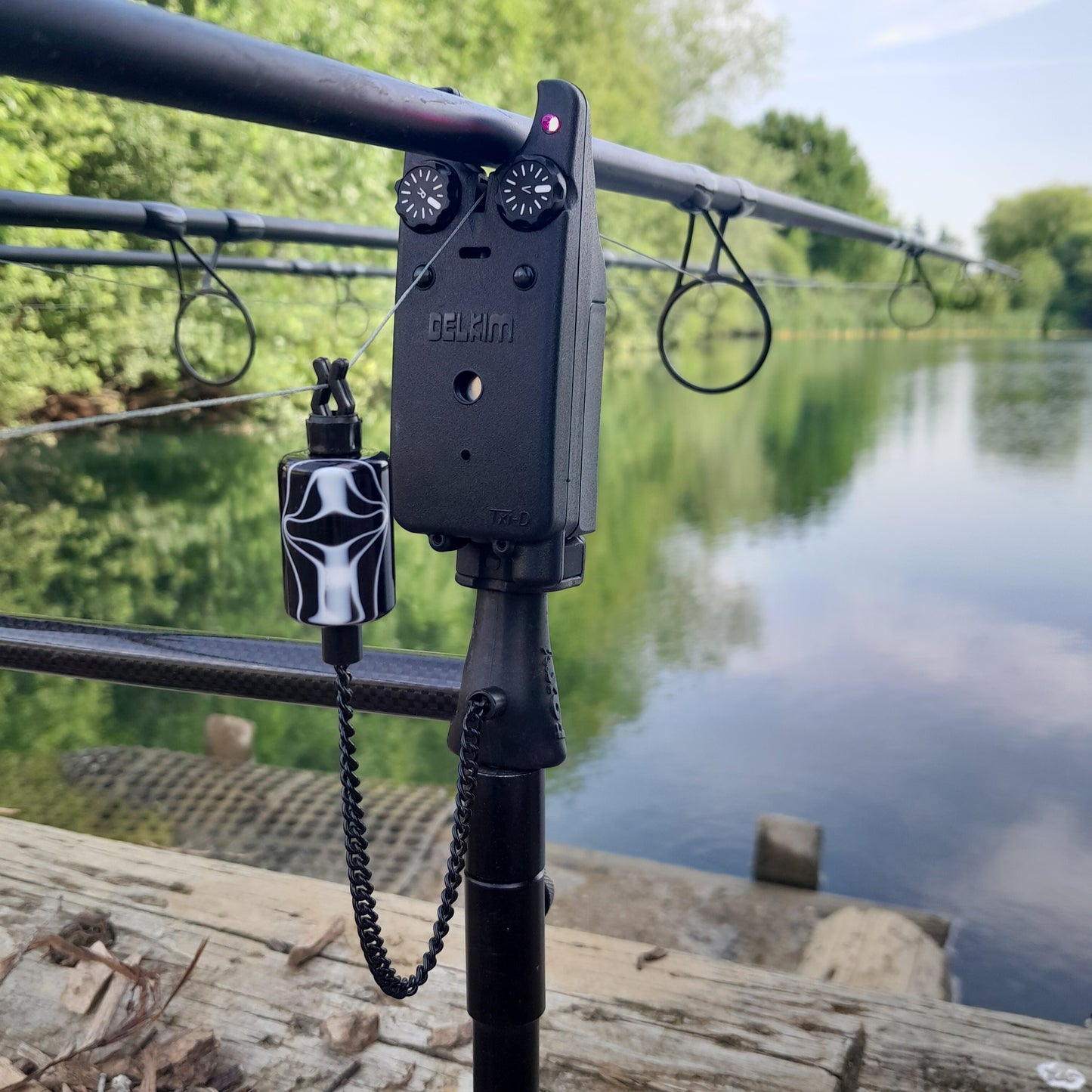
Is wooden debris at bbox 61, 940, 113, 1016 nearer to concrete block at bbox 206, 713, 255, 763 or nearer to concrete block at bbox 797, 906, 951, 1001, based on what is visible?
concrete block at bbox 797, 906, 951, 1001

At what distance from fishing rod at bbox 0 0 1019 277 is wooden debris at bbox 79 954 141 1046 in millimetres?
807

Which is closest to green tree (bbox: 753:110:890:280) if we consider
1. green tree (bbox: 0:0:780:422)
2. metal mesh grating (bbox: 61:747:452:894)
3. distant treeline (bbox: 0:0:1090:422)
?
distant treeline (bbox: 0:0:1090:422)

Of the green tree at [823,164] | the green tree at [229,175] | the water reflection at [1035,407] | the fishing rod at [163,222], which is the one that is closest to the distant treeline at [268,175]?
the green tree at [229,175]

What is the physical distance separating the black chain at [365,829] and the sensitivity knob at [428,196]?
29 centimetres

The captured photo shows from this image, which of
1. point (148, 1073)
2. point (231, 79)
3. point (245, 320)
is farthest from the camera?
point (245, 320)

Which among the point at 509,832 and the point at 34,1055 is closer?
the point at 509,832

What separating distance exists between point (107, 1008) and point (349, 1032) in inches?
9.3

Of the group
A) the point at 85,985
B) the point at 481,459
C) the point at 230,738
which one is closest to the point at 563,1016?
the point at 85,985

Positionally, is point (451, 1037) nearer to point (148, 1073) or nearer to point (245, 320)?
point (148, 1073)

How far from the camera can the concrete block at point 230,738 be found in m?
5.05

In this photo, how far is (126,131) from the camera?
32.3ft

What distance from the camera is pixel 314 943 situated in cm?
110

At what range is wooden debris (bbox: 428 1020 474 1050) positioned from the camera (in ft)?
3.21

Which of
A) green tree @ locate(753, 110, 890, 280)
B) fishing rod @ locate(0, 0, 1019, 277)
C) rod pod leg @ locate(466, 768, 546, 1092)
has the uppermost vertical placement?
green tree @ locate(753, 110, 890, 280)
